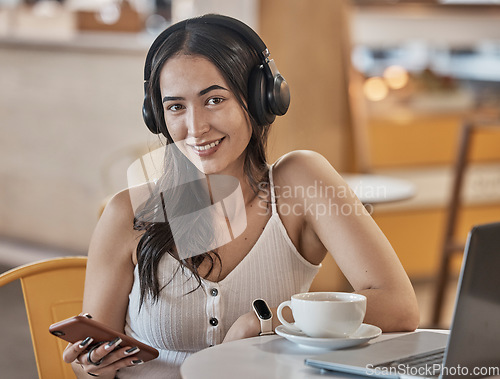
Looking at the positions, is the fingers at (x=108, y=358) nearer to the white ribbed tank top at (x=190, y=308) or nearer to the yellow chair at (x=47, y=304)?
the white ribbed tank top at (x=190, y=308)

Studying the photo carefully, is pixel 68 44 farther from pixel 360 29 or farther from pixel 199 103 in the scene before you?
pixel 199 103

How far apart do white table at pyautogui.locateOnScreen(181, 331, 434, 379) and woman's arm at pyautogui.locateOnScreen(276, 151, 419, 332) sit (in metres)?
0.12

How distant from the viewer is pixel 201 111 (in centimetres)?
116

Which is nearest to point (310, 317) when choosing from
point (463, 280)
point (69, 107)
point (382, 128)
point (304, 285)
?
point (463, 280)

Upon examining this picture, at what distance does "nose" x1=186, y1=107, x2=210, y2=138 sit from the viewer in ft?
3.80

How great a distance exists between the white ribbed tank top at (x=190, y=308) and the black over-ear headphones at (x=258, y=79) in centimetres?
22

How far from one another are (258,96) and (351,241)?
27 centimetres

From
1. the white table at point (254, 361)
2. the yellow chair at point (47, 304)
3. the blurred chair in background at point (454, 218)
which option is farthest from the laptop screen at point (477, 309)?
the blurred chair in background at point (454, 218)

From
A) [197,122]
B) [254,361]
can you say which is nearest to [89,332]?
[254,361]

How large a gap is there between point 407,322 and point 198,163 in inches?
15.8

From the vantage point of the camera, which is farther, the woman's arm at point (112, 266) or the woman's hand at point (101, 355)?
the woman's arm at point (112, 266)

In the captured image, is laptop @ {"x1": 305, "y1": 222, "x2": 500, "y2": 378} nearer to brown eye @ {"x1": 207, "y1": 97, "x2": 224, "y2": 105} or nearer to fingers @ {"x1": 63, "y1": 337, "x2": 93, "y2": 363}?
fingers @ {"x1": 63, "y1": 337, "x2": 93, "y2": 363}

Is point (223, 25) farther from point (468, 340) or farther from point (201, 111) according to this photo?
point (468, 340)

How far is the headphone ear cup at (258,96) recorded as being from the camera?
3.89 ft
